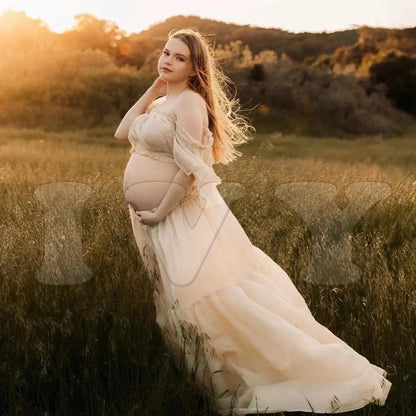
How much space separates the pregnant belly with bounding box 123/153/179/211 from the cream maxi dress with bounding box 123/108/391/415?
11 centimetres

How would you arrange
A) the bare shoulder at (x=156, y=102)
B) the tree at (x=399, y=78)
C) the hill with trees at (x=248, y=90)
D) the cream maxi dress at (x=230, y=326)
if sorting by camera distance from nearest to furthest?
1. the cream maxi dress at (x=230, y=326)
2. the bare shoulder at (x=156, y=102)
3. the hill with trees at (x=248, y=90)
4. the tree at (x=399, y=78)

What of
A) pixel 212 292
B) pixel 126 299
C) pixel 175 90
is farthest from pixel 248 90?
pixel 212 292

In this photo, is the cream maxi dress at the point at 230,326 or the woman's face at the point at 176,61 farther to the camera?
the woman's face at the point at 176,61

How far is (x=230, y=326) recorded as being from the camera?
9.02ft

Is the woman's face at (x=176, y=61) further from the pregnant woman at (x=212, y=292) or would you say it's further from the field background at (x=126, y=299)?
the field background at (x=126, y=299)

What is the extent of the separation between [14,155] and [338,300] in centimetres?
788

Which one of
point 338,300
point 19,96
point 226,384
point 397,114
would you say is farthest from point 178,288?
point 397,114

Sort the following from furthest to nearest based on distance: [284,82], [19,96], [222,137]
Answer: [284,82] → [19,96] → [222,137]

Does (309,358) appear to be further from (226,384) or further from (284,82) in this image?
(284,82)

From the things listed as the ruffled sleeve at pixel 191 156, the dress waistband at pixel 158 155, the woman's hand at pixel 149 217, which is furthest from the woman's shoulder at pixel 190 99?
the woman's hand at pixel 149 217

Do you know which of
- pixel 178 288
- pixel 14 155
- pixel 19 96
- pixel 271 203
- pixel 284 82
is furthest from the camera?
pixel 284 82

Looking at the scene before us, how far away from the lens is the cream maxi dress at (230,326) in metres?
2.71

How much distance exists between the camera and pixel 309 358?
2729 mm

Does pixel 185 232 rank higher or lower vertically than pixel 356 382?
higher
